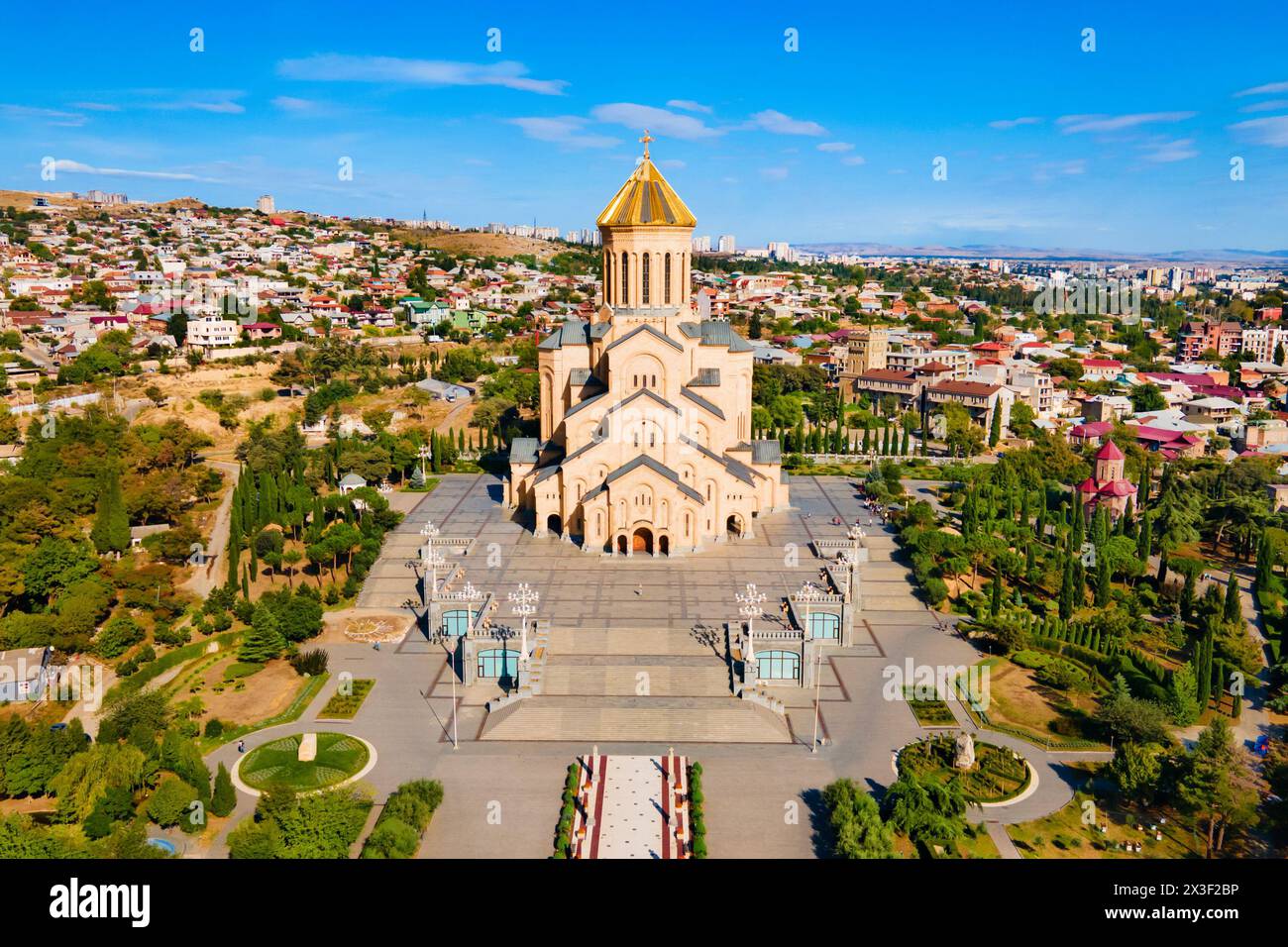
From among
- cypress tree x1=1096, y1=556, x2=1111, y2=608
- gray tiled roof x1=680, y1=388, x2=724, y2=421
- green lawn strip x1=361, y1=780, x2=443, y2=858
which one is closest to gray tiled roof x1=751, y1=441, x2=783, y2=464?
gray tiled roof x1=680, y1=388, x2=724, y2=421

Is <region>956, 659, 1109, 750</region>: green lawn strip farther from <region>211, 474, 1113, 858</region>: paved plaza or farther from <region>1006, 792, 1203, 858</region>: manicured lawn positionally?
<region>1006, 792, 1203, 858</region>: manicured lawn

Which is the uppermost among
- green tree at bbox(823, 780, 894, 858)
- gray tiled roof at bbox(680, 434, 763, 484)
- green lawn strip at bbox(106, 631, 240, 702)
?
gray tiled roof at bbox(680, 434, 763, 484)

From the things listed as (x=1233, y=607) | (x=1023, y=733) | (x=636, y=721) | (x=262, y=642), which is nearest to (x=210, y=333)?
(x=262, y=642)

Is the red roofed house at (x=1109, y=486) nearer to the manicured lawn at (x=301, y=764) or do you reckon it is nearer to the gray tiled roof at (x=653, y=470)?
the gray tiled roof at (x=653, y=470)

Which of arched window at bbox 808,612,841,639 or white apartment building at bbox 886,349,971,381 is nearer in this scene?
arched window at bbox 808,612,841,639

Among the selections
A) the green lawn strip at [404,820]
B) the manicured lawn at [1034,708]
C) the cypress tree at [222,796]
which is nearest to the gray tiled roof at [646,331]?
the manicured lawn at [1034,708]

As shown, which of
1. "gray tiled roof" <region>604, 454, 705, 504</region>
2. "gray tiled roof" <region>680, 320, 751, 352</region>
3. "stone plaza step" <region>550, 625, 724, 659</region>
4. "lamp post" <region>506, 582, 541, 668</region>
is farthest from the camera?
"gray tiled roof" <region>680, 320, 751, 352</region>

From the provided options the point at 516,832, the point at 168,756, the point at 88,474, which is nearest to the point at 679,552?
the point at 516,832
